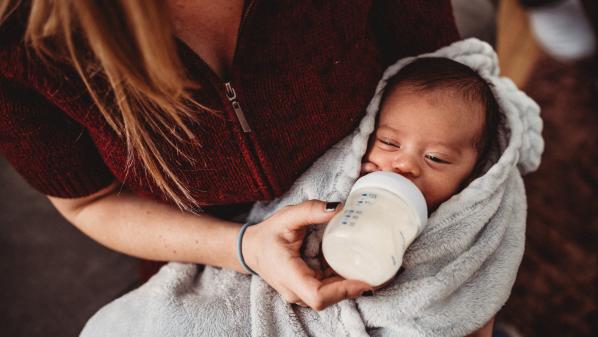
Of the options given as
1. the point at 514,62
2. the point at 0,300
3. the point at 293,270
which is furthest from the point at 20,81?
the point at 514,62

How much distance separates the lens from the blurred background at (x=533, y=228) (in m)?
1.05

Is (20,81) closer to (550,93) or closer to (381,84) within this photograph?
(381,84)

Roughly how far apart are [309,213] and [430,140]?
0.30 meters

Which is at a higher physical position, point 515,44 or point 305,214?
point 305,214

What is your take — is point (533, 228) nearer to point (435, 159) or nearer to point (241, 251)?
point (435, 159)

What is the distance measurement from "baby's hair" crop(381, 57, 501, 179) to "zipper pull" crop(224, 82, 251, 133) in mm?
316

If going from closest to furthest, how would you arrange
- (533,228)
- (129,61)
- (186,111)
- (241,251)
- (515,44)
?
(129,61) < (186,111) < (241,251) < (533,228) < (515,44)

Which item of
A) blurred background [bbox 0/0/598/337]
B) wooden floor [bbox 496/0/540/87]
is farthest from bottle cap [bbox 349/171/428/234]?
wooden floor [bbox 496/0/540/87]

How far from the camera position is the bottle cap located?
67 centimetres

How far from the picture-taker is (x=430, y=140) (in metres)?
0.83

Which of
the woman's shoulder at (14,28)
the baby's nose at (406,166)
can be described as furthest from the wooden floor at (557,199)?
the woman's shoulder at (14,28)

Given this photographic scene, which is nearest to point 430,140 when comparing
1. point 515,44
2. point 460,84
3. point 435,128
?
point 435,128

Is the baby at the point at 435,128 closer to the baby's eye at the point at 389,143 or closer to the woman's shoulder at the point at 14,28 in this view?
the baby's eye at the point at 389,143

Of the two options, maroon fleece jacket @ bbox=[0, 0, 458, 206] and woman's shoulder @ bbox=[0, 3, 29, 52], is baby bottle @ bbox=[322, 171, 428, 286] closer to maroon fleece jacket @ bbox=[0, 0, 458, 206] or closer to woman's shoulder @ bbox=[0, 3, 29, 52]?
maroon fleece jacket @ bbox=[0, 0, 458, 206]
